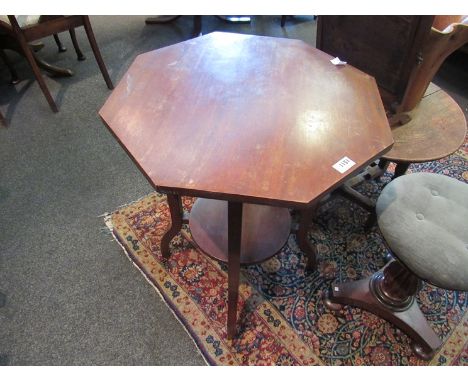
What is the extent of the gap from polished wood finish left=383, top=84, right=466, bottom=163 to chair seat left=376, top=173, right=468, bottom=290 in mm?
115

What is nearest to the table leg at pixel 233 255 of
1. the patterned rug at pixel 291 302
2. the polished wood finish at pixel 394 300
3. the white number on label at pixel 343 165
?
the patterned rug at pixel 291 302

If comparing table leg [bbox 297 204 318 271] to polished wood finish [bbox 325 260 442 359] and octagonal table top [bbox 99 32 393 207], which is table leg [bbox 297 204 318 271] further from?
octagonal table top [bbox 99 32 393 207]

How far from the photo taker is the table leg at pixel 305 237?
3.90 feet

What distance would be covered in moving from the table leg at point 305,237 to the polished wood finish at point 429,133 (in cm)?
39

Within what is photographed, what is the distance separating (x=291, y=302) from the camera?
139cm

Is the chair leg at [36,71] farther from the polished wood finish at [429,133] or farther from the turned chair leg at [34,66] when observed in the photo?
the polished wood finish at [429,133]

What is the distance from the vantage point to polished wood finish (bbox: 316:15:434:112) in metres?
1.06

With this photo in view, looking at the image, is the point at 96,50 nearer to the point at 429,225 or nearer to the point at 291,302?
the point at 291,302

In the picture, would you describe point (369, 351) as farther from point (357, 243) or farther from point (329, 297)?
point (357, 243)

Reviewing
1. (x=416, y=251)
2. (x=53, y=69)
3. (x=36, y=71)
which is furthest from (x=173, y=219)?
(x=53, y=69)

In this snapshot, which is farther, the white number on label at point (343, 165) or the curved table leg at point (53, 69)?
the curved table leg at point (53, 69)

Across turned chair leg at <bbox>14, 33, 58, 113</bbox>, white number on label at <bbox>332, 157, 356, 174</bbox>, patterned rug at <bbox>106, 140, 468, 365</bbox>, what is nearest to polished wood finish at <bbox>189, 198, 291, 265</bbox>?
patterned rug at <bbox>106, 140, 468, 365</bbox>

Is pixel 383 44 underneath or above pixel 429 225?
above

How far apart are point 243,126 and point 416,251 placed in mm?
631
